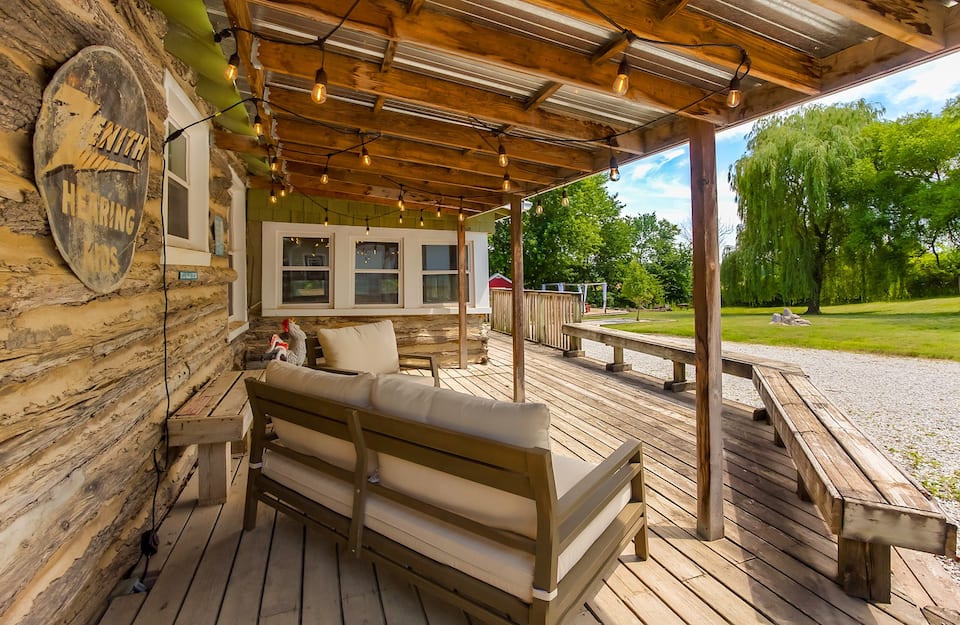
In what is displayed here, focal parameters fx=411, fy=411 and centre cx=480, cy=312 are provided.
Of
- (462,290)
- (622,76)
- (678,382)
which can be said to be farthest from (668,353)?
(622,76)

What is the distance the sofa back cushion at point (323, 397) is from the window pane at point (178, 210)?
4.88 ft

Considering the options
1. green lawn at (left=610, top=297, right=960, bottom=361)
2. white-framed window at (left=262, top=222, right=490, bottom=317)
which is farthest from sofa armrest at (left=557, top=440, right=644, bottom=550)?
green lawn at (left=610, top=297, right=960, bottom=361)

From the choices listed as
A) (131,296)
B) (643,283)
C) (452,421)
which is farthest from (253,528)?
(643,283)

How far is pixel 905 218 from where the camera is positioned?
773 centimetres

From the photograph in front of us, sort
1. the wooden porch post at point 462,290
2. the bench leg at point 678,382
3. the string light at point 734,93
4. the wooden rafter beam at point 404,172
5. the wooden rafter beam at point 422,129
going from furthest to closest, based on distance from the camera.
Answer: the wooden porch post at point 462,290 < the bench leg at point 678,382 < the wooden rafter beam at point 404,172 < the wooden rafter beam at point 422,129 < the string light at point 734,93

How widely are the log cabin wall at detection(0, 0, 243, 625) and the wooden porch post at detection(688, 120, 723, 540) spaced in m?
2.71

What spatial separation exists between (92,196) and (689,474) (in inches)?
143

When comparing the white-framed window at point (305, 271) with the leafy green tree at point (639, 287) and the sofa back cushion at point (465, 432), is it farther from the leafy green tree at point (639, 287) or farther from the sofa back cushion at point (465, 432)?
the leafy green tree at point (639, 287)

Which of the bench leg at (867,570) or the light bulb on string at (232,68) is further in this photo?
the light bulb on string at (232,68)

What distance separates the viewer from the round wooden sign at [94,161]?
1.24 meters

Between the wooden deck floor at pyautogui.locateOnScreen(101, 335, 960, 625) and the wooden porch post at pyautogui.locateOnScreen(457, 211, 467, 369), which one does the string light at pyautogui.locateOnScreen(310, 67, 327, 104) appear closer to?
the wooden deck floor at pyautogui.locateOnScreen(101, 335, 960, 625)

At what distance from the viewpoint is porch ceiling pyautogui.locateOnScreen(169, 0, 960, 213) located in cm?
173

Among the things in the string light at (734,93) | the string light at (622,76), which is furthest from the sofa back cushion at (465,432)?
the string light at (734,93)

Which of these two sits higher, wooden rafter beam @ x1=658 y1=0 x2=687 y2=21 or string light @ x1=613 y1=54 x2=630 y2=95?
wooden rafter beam @ x1=658 y1=0 x2=687 y2=21
